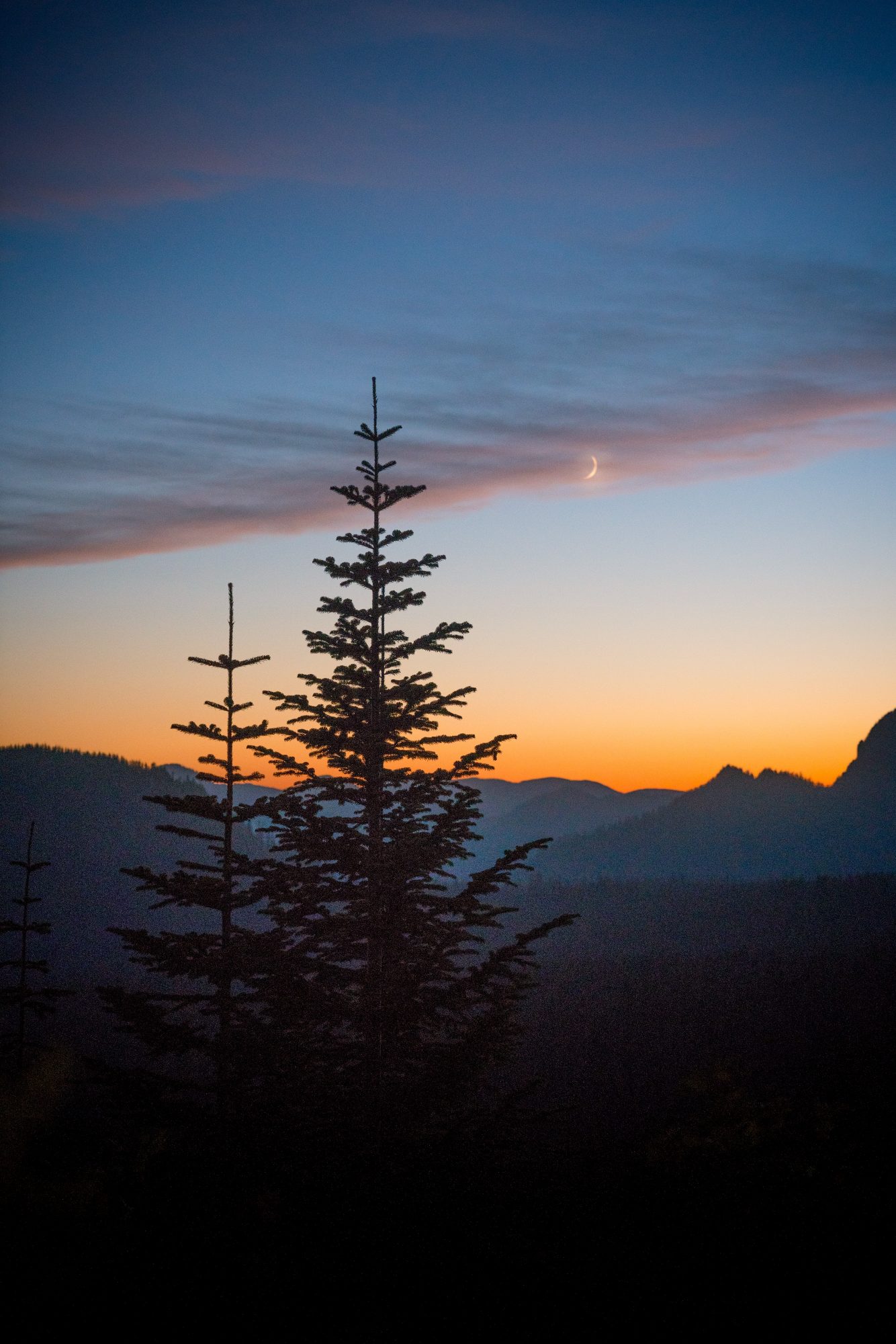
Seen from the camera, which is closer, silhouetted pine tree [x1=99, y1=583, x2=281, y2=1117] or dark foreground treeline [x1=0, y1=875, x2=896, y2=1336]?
dark foreground treeline [x1=0, y1=875, x2=896, y2=1336]

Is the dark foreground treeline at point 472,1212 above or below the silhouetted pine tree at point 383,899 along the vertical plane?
below

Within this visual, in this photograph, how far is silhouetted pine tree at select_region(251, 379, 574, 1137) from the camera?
1359cm

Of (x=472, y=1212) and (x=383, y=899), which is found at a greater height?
(x=383, y=899)

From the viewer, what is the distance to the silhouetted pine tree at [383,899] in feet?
44.6

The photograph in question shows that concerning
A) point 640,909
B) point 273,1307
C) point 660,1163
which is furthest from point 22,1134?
point 640,909

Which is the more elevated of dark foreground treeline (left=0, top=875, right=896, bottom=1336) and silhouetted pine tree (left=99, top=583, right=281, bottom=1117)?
silhouetted pine tree (left=99, top=583, right=281, bottom=1117)

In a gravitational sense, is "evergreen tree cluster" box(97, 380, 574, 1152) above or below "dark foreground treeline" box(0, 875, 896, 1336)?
above

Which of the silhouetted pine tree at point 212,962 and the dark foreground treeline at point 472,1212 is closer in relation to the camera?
the dark foreground treeline at point 472,1212

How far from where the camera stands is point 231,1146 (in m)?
13.3

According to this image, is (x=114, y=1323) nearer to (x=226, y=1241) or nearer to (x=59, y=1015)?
(x=226, y=1241)

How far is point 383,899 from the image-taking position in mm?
14164

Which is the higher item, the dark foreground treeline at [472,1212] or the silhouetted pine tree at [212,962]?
the silhouetted pine tree at [212,962]

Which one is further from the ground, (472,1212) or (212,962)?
(212,962)

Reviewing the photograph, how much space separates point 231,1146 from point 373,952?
3.30 m
